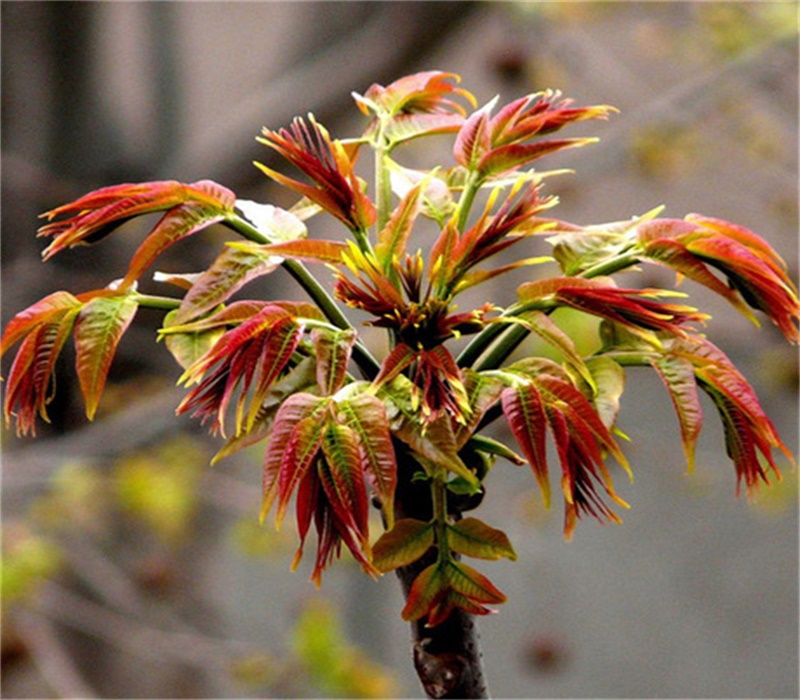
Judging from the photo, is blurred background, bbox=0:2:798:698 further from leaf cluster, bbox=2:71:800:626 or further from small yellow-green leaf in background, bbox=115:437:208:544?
leaf cluster, bbox=2:71:800:626

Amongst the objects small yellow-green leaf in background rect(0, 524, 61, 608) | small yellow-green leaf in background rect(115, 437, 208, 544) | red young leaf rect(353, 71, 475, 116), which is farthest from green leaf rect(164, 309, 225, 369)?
small yellow-green leaf in background rect(115, 437, 208, 544)

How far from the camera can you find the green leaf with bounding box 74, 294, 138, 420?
0.61 meters

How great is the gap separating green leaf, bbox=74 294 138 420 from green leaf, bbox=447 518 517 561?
8.3 inches

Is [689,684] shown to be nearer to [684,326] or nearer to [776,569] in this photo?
[776,569]

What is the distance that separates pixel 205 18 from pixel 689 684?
2347 millimetres

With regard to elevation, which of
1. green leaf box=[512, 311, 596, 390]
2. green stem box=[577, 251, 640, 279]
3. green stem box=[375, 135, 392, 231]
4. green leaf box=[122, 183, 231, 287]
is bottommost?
green leaf box=[512, 311, 596, 390]

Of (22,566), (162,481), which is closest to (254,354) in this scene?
(22,566)

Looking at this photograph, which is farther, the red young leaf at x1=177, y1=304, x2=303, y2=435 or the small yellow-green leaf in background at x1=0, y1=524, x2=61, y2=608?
the small yellow-green leaf in background at x1=0, y1=524, x2=61, y2=608

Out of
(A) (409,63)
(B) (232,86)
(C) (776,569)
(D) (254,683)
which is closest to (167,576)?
(D) (254,683)

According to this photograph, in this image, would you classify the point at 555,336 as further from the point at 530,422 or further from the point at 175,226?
the point at 175,226

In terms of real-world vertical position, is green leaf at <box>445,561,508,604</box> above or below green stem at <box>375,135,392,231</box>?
below

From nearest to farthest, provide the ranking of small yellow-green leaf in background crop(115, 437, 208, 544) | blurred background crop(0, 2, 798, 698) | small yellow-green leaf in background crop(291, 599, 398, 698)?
small yellow-green leaf in background crop(291, 599, 398, 698) < small yellow-green leaf in background crop(115, 437, 208, 544) < blurred background crop(0, 2, 798, 698)

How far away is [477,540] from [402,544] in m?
0.04

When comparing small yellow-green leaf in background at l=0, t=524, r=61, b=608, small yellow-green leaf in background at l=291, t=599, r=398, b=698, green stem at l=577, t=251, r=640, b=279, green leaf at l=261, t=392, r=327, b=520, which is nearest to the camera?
green leaf at l=261, t=392, r=327, b=520
